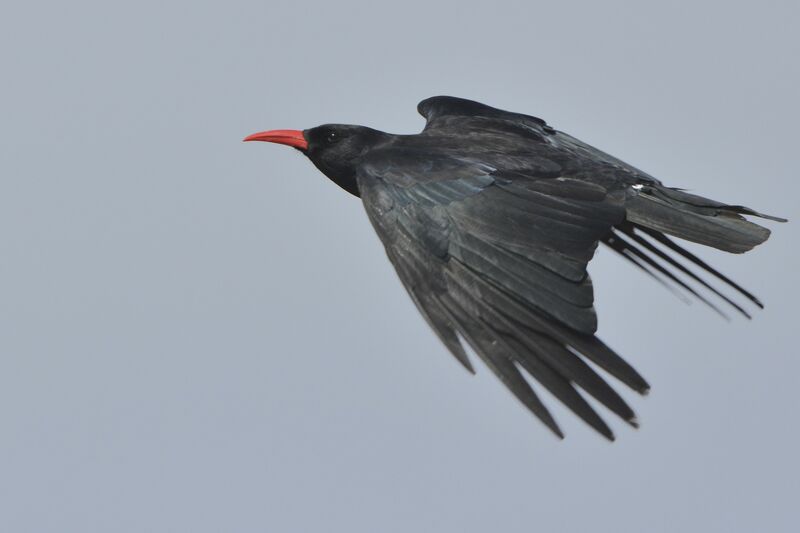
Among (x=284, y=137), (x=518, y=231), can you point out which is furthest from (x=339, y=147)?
(x=518, y=231)

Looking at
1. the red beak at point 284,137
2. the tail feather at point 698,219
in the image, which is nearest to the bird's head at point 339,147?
the red beak at point 284,137

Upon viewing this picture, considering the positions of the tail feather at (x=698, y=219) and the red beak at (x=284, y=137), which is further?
the red beak at (x=284, y=137)

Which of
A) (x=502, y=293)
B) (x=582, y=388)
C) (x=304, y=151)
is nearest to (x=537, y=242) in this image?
(x=502, y=293)

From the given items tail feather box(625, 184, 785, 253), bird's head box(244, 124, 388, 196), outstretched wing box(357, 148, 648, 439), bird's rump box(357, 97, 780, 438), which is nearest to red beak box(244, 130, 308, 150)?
bird's head box(244, 124, 388, 196)

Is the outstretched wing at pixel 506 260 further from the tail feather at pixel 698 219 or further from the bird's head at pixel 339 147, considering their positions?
the bird's head at pixel 339 147

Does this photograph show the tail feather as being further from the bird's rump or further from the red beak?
the red beak

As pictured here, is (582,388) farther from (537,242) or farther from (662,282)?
(662,282)
